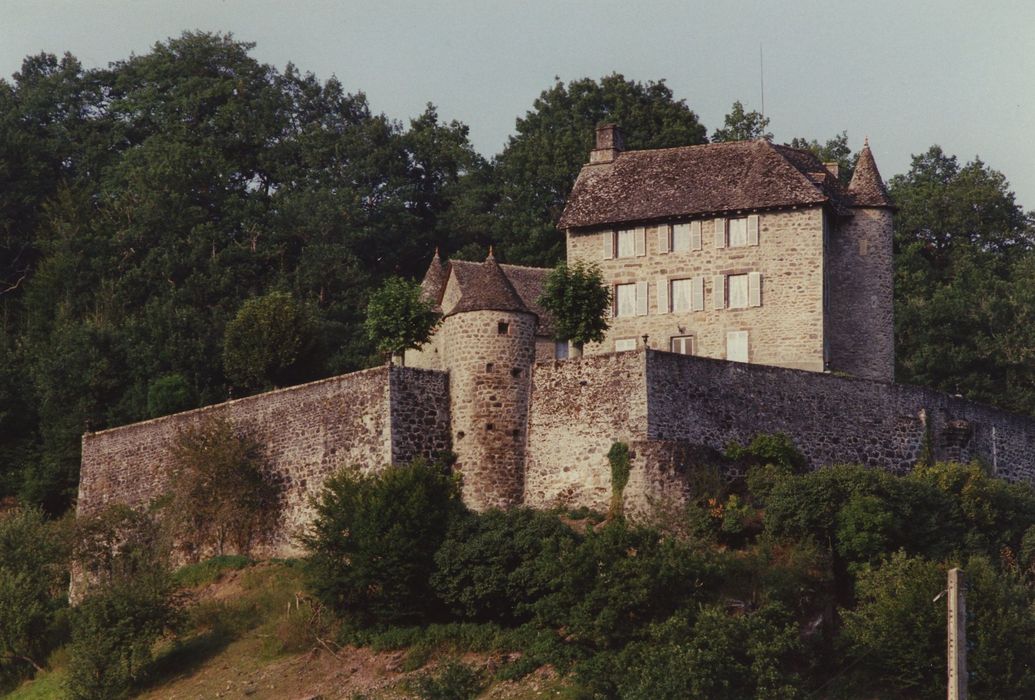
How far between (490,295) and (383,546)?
25.2ft

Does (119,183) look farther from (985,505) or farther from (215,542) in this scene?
(985,505)

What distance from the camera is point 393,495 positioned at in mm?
49406

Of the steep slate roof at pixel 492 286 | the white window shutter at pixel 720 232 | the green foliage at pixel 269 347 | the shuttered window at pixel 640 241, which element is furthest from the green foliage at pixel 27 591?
the white window shutter at pixel 720 232

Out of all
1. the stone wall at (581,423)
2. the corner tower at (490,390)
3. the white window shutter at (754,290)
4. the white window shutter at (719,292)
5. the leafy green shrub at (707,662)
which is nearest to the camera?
the leafy green shrub at (707,662)

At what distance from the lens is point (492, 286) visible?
53344mm

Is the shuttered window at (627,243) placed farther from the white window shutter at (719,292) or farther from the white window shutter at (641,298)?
the white window shutter at (719,292)

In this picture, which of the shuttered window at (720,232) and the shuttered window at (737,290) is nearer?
the shuttered window at (737,290)

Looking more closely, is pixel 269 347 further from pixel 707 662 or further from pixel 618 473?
pixel 707 662

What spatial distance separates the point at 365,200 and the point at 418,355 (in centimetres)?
2311

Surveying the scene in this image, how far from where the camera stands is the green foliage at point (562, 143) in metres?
77.5

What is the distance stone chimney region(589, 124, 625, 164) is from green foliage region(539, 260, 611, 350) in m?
7.85

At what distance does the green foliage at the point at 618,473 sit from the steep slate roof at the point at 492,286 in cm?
489

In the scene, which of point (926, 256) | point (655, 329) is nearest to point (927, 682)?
point (655, 329)

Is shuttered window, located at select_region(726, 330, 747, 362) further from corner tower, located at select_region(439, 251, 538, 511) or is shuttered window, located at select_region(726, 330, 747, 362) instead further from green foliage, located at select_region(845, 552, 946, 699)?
green foliage, located at select_region(845, 552, 946, 699)
